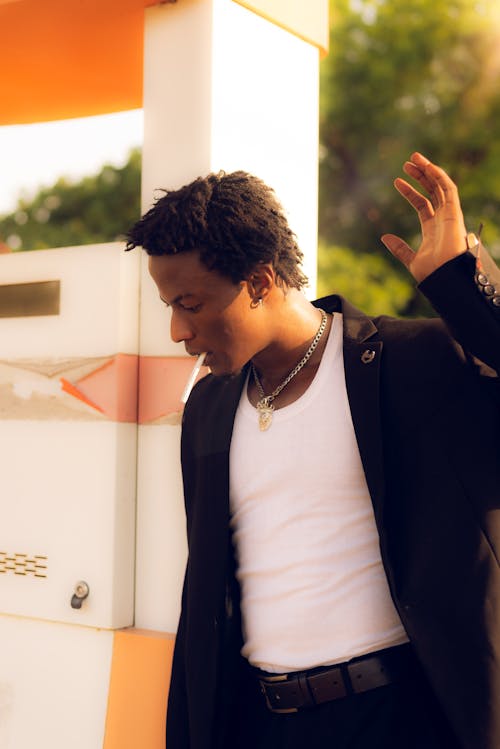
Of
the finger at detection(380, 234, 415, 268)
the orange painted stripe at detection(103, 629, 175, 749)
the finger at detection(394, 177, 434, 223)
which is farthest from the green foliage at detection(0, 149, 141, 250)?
the finger at detection(394, 177, 434, 223)

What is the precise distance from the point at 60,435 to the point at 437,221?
5.12 feet

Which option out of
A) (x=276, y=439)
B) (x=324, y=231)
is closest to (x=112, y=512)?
(x=276, y=439)

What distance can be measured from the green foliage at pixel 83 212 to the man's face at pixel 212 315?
1683cm

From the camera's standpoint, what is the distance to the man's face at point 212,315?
7.20 ft

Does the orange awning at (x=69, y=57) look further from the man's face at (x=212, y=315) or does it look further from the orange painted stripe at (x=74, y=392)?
the man's face at (x=212, y=315)

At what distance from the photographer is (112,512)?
9.74ft

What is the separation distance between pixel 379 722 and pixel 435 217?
1047 millimetres

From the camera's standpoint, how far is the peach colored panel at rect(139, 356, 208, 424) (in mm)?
2959

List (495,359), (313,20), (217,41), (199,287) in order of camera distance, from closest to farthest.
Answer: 1. (495,359)
2. (199,287)
3. (217,41)
4. (313,20)

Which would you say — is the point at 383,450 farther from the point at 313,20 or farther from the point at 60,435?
the point at 313,20

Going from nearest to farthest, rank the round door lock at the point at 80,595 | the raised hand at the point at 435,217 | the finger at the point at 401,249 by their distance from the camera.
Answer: the raised hand at the point at 435,217 → the finger at the point at 401,249 → the round door lock at the point at 80,595

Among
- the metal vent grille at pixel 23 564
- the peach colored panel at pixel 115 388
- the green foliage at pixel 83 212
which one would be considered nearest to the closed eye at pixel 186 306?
the peach colored panel at pixel 115 388

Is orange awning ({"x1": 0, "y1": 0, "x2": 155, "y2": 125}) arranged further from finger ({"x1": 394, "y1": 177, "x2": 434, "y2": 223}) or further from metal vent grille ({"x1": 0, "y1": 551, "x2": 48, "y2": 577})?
metal vent grille ({"x1": 0, "y1": 551, "x2": 48, "y2": 577})

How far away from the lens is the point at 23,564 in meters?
3.14
